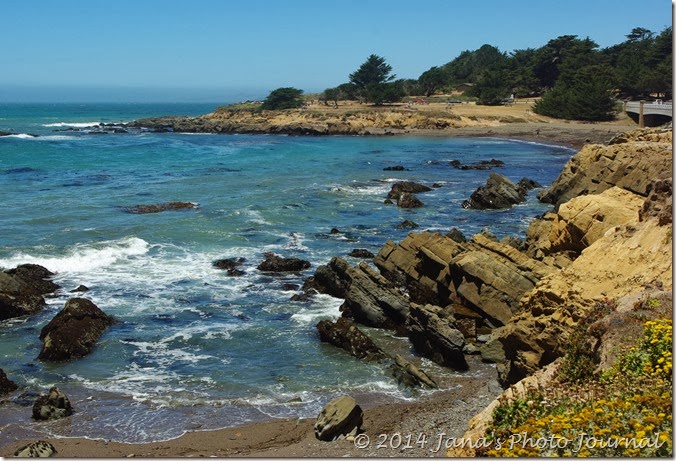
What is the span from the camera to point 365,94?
11556 centimetres

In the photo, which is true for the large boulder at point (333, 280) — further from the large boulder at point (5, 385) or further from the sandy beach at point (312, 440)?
the large boulder at point (5, 385)

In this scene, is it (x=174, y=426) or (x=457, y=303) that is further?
(x=457, y=303)

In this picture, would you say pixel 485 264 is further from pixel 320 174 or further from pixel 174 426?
pixel 320 174

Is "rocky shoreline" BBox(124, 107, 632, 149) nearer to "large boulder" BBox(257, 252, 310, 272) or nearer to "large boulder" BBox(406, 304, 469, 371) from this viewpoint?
"large boulder" BBox(257, 252, 310, 272)

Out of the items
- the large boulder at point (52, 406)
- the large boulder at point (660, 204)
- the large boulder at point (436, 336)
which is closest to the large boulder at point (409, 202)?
the large boulder at point (436, 336)

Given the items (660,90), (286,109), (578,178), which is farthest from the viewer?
(286,109)

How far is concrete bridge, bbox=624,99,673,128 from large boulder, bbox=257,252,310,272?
46641 millimetres

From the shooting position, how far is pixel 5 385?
55.5 feet

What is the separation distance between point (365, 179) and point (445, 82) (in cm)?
8432

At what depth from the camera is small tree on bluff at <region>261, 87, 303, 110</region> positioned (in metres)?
113

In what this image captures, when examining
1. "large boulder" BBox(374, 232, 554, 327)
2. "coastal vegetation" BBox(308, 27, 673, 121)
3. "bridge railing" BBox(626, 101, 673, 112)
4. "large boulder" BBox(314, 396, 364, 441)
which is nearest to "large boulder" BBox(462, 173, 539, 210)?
"large boulder" BBox(374, 232, 554, 327)

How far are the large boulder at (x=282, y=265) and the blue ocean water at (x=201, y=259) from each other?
24.1 inches

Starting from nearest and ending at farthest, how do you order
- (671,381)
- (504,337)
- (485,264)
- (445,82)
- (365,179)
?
(671,381), (504,337), (485,264), (365,179), (445,82)

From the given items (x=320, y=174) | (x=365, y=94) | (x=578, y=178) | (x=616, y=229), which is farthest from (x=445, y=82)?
(x=616, y=229)
